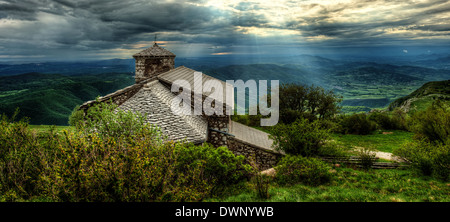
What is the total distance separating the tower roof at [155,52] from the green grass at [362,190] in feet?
59.1

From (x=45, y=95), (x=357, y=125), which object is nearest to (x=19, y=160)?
(x=357, y=125)

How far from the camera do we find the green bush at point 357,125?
102 ft

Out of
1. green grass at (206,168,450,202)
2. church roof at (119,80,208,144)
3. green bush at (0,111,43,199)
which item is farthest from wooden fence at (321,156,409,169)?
green bush at (0,111,43,199)

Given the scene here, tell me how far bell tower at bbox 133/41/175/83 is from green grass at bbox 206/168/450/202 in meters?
17.6

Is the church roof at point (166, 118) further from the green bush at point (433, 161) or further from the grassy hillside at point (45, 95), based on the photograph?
the grassy hillside at point (45, 95)

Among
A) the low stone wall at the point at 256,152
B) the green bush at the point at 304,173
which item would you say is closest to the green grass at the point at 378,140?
the low stone wall at the point at 256,152

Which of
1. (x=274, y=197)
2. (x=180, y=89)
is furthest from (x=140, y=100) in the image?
(x=274, y=197)

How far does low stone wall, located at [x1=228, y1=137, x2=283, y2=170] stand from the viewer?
1492 centimetres

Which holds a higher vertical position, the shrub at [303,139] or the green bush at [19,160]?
the green bush at [19,160]

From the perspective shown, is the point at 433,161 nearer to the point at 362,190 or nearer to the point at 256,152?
the point at 362,190

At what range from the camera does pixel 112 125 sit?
9.16 m

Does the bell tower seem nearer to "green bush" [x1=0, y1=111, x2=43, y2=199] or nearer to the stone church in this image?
the stone church

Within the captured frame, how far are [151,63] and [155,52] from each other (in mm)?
1290
